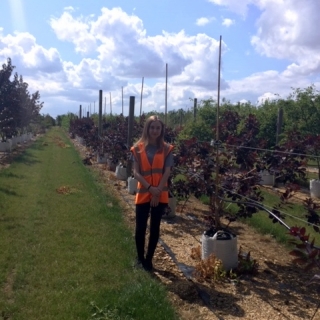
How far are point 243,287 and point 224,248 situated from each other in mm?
508

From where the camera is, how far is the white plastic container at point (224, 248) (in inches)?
214

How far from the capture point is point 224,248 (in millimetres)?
5438

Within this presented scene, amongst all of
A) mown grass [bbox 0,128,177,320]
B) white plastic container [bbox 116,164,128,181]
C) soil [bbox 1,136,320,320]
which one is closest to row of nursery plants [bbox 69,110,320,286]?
soil [bbox 1,136,320,320]

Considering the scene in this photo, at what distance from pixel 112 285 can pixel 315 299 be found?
205 cm

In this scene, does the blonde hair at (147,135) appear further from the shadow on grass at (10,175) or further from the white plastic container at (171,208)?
the shadow on grass at (10,175)

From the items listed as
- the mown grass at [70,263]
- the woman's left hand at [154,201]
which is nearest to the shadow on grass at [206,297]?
the mown grass at [70,263]

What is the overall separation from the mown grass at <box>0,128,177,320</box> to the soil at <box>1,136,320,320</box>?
0.97ft

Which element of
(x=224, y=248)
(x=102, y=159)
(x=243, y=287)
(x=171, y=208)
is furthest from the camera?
(x=102, y=159)

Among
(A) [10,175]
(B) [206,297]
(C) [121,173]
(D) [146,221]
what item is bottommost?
(B) [206,297]

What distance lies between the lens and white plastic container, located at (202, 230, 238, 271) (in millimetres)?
5441

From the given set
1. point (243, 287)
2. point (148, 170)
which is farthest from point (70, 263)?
point (243, 287)

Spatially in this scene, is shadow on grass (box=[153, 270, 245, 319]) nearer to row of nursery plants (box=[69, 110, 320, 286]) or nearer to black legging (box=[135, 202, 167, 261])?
black legging (box=[135, 202, 167, 261])

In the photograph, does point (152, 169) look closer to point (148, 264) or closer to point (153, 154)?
point (153, 154)

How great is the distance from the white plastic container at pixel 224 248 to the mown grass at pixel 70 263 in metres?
0.81
